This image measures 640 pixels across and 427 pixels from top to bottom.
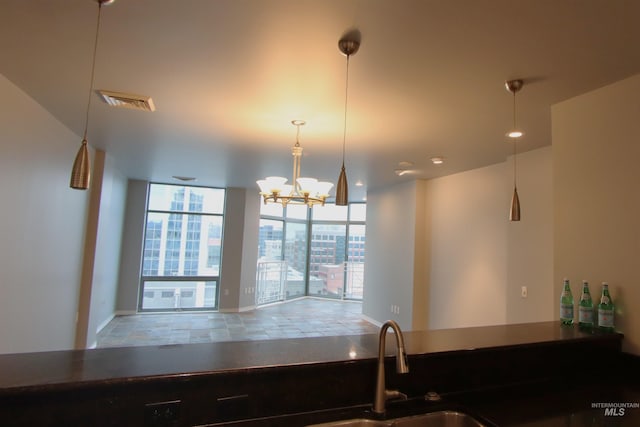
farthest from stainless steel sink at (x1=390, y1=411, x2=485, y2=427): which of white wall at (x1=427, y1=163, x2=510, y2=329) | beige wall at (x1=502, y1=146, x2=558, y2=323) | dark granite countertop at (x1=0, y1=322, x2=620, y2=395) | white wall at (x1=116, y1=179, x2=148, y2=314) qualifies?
white wall at (x1=116, y1=179, x2=148, y2=314)

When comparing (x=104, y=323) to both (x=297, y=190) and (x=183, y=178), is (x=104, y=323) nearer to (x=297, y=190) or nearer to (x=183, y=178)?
(x=183, y=178)

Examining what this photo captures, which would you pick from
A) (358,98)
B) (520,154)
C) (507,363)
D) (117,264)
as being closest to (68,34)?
(358,98)

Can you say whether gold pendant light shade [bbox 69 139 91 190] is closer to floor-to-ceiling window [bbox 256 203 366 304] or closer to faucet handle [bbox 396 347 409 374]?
faucet handle [bbox 396 347 409 374]

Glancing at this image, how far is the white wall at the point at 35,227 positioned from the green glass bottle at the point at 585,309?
153 inches

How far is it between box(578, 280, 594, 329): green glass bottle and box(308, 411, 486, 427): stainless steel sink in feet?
3.81

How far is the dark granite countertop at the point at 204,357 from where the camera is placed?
110cm

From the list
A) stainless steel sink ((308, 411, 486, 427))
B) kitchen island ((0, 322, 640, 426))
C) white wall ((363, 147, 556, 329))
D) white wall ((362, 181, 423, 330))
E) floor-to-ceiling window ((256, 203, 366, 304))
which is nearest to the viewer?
kitchen island ((0, 322, 640, 426))

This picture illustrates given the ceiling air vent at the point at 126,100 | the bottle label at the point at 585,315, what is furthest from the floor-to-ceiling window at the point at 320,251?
the bottle label at the point at 585,315

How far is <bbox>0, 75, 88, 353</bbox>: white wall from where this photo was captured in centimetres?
257

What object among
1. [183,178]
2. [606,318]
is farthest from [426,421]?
[183,178]

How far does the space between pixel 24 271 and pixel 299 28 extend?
299cm

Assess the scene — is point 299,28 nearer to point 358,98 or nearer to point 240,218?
point 358,98

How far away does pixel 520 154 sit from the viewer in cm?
371

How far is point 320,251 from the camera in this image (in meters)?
9.61
